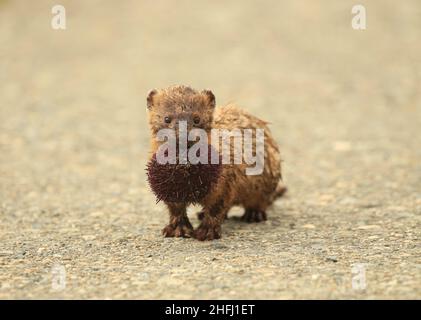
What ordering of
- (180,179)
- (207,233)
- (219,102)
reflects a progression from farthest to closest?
(219,102), (207,233), (180,179)

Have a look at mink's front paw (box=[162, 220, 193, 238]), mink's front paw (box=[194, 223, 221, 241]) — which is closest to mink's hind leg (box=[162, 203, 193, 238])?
mink's front paw (box=[162, 220, 193, 238])

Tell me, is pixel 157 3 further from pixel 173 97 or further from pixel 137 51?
pixel 173 97

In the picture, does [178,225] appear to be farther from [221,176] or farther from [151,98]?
[151,98]

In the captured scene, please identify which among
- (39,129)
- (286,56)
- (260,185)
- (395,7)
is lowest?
(260,185)

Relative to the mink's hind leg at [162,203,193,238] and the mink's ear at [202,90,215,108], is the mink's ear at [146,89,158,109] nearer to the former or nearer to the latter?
the mink's ear at [202,90,215,108]

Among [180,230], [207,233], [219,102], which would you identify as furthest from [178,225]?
[219,102]
